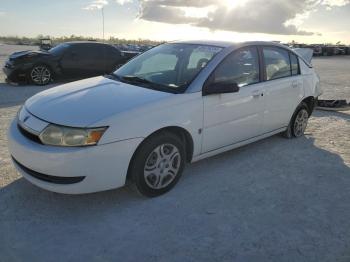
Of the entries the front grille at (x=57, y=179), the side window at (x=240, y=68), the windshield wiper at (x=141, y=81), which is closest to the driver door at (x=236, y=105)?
the side window at (x=240, y=68)

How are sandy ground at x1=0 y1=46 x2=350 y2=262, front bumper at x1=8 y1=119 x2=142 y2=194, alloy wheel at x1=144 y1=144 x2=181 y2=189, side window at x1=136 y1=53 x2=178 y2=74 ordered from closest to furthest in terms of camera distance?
sandy ground at x1=0 y1=46 x2=350 y2=262, front bumper at x1=8 y1=119 x2=142 y2=194, alloy wheel at x1=144 y1=144 x2=181 y2=189, side window at x1=136 y1=53 x2=178 y2=74

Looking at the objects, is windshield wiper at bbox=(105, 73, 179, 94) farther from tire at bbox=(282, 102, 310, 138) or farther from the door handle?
tire at bbox=(282, 102, 310, 138)

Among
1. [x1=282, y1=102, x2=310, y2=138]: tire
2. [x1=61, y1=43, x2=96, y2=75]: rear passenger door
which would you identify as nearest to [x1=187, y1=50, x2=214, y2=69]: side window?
[x1=282, y1=102, x2=310, y2=138]: tire

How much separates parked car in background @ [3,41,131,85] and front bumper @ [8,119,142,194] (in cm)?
842

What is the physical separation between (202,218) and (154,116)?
3.50ft

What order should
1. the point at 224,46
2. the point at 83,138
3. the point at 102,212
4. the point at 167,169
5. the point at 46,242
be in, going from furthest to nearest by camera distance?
1. the point at 224,46
2. the point at 167,169
3. the point at 102,212
4. the point at 83,138
5. the point at 46,242

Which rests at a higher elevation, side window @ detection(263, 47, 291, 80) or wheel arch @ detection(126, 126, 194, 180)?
side window @ detection(263, 47, 291, 80)

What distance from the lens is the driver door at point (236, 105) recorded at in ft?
Answer: 14.5

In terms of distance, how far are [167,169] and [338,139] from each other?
135 inches

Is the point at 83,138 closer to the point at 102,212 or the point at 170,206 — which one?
the point at 102,212

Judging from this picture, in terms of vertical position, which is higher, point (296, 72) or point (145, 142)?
point (296, 72)

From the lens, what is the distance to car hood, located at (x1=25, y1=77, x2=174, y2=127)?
359 centimetres

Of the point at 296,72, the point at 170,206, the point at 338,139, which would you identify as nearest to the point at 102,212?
the point at 170,206

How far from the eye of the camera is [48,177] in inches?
141
